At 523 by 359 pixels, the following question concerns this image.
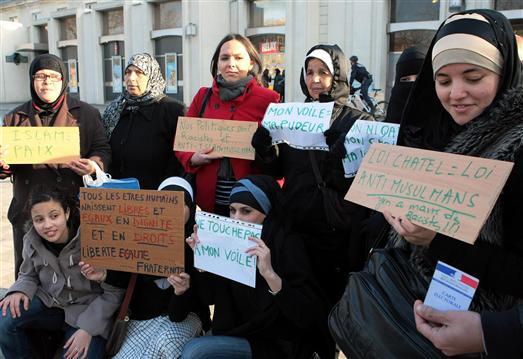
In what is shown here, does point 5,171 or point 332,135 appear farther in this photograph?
point 5,171

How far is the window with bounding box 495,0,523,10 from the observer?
14414mm

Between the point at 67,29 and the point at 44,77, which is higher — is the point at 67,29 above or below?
above

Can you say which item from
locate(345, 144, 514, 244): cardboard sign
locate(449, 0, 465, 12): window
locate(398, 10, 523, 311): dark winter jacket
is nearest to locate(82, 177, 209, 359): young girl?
locate(345, 144, 514, 244): cardboard sign

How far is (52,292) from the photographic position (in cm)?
270

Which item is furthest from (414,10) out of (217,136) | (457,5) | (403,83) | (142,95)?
(217,136)

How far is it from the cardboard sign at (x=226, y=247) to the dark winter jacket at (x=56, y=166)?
4.20 feet

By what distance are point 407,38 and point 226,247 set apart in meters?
15.7

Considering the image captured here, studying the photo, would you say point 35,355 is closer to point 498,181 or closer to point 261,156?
point 261,156

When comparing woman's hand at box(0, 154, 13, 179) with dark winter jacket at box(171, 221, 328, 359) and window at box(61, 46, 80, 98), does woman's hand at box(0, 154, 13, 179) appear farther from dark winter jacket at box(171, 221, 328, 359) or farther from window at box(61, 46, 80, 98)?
window at box(61, 46, 80, 98)

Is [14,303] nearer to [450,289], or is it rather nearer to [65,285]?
[65,285]

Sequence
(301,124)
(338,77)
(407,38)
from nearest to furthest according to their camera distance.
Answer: (301,124) → (338,77) → (407,38)

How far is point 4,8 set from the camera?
1277 inches

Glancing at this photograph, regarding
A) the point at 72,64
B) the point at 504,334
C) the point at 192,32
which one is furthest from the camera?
the point at 72,64

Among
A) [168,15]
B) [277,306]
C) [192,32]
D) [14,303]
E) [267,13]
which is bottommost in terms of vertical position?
[14,303]
